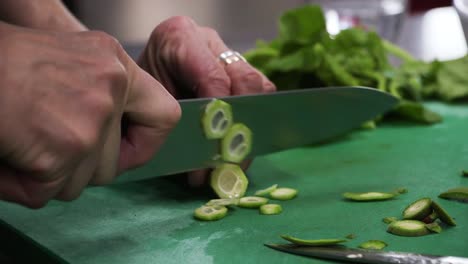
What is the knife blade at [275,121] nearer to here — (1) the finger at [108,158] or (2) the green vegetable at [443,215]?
(1) the finger at [108,158]

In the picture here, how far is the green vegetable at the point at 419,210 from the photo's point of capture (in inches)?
41.1

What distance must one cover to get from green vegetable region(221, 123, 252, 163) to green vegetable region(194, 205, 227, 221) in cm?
11

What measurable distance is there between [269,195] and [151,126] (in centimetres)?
30

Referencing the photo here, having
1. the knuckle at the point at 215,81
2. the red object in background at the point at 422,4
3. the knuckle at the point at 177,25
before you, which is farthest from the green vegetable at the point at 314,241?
the red object in background at the point at 422,4

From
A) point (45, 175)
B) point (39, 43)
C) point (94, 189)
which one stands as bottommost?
point (94, 189)

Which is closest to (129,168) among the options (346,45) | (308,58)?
(308,58)

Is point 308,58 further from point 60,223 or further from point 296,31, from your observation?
point 60,223

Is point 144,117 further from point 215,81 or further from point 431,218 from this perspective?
point 431,218

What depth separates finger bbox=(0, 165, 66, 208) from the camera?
0.82 meters

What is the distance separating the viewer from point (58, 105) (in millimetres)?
776

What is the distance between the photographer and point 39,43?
0.79 metres

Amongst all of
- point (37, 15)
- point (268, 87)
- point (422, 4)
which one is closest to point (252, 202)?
point (268, 87)

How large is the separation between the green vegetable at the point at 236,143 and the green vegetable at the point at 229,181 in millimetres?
15

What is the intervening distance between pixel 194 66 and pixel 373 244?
1.38 ft
